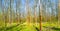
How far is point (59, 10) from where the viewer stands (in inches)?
104

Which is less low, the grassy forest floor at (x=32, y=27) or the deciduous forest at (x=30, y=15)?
the deciduous forest at (x=30, y=15)

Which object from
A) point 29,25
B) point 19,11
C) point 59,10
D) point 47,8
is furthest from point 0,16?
point 59,10

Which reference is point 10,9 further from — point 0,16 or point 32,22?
point 32,22

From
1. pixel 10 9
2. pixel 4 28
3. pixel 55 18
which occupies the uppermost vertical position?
pixel 10 9

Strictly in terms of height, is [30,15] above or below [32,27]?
above

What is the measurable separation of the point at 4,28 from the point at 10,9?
14.9 inches

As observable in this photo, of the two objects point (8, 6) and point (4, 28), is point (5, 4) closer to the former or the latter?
point (8, 6)

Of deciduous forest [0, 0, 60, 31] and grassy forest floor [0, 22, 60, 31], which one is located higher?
deciduous forest [0, 0, 60, 31]

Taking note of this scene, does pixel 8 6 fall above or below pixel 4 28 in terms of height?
above

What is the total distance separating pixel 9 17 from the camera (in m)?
2.70

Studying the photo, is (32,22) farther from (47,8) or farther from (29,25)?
(47,8)

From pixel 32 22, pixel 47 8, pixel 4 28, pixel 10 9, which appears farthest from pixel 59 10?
pixel 4 28

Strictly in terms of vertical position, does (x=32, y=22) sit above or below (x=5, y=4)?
below

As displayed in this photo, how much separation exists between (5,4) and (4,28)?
457mm
